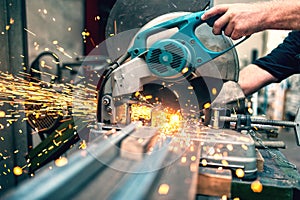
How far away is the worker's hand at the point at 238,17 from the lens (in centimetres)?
108

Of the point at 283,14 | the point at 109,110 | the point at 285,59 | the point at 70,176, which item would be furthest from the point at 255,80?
the point at 70,176

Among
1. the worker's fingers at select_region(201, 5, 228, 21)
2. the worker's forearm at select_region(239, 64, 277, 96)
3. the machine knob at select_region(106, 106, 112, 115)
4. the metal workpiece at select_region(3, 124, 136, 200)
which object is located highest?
the worker's fingers at select_region(201, 5, 228, 21)

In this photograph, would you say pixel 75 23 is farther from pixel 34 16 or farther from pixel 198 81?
pixel 198 81

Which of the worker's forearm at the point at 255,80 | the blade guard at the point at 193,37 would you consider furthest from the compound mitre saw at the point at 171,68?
the worker's forearm at the point at 255,80

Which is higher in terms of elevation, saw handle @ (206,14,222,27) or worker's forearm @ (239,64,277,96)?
saw handle @ (206,14,222,27)

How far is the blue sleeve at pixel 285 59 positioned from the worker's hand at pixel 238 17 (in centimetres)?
81

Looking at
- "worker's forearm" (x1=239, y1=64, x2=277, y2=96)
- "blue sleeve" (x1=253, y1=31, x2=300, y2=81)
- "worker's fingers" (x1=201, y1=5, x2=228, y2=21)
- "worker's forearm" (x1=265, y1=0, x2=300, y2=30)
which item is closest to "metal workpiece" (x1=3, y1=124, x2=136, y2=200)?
"worker's fingers" (x1=201, y1=5, x2=228, y2=21)

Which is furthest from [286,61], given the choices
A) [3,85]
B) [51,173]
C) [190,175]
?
[3,85]

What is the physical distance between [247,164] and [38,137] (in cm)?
195

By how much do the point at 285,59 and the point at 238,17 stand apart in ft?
2.97

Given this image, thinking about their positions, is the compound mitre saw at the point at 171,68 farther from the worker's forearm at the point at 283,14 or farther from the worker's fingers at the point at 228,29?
the worker's forearm at the point at 283,14

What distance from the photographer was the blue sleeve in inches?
69.3

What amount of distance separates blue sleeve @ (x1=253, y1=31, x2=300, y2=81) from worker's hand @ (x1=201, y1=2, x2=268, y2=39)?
0.81 meters

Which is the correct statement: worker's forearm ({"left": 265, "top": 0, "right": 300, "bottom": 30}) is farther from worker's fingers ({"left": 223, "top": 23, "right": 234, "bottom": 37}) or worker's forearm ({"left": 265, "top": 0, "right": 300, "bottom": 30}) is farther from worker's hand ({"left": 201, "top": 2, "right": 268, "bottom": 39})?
worker's fingers ({"left": 223, "top": 23, "right": 234, "bottom": 37})
